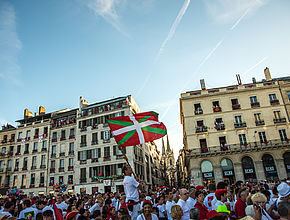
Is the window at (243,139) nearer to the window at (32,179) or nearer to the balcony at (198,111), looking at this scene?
the balcony at (198,111)

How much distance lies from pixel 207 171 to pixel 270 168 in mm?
8606

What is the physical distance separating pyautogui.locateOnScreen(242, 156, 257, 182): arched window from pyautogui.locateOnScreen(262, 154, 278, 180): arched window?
1630 mm

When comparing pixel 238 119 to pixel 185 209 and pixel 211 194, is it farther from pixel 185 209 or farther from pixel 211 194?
pixel 185 209

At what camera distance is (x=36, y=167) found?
132ft

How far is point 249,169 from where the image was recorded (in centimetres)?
3044

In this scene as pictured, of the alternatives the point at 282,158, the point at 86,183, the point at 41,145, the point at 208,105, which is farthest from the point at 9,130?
the point at 282,158

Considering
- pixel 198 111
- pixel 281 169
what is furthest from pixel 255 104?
pixel 281 169

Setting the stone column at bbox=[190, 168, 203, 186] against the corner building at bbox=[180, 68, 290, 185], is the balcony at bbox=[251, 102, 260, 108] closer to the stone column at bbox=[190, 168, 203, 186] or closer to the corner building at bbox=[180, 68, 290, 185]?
the corner building at bbox=[180, 68, 290, 185]

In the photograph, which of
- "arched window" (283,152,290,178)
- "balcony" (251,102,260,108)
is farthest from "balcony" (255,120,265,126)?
Answer: "arched window" (283,152,290,178)

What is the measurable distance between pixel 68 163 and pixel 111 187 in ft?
33.8

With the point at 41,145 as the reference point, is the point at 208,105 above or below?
above

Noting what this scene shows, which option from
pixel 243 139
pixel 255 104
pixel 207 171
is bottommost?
pixel 207 171

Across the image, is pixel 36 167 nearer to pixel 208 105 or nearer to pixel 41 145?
pixel 41 145

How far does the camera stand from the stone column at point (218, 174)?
30438 millimetres
